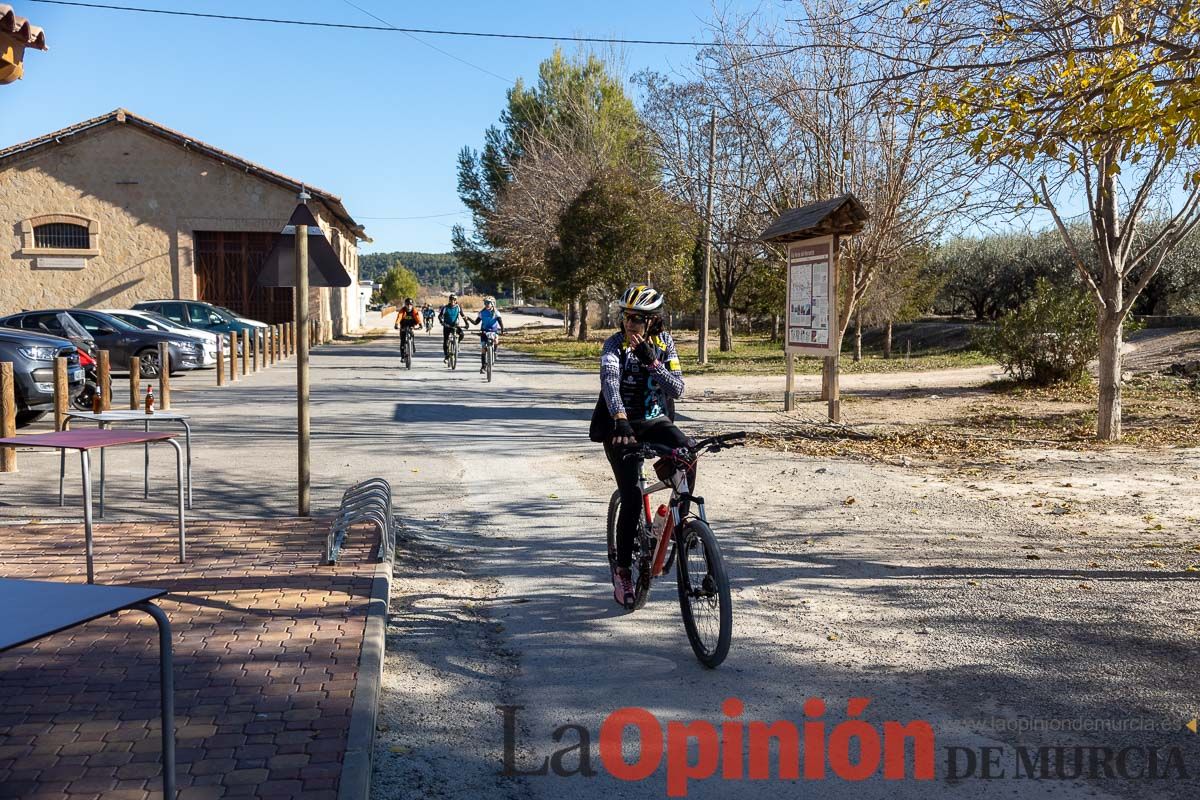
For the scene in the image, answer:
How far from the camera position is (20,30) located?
16.9 ft

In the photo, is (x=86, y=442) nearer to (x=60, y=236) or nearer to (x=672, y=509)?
(x=672, y=509)

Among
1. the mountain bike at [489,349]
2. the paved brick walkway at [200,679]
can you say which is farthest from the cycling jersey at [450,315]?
the paved brick walkway at [200,679]

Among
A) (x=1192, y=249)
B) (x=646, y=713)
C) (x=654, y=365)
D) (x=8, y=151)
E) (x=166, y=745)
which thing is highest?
(x=8, y=151)

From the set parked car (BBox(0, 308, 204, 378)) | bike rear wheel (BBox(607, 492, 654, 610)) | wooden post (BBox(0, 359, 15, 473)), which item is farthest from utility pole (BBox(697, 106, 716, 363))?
bike rear wheel (BBox(607, 492, 654, 610))

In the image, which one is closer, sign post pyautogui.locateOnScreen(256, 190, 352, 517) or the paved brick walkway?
the paved brick walkway

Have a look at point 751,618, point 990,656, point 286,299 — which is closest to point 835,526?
point 751,618

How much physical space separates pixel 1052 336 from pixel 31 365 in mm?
16812

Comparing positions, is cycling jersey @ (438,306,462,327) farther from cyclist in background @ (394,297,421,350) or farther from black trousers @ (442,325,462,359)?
cyclist in background @ (394,297,421,350)

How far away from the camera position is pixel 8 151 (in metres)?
34.2

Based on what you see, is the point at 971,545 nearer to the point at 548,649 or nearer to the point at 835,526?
the point at 835,526

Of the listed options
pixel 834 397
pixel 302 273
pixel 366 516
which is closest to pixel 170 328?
pixel 834 397

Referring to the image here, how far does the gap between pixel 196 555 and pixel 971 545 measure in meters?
5.36

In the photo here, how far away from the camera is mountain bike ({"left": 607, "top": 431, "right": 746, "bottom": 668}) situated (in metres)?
5.21

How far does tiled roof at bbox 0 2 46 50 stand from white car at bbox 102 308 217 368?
19.0 meters
